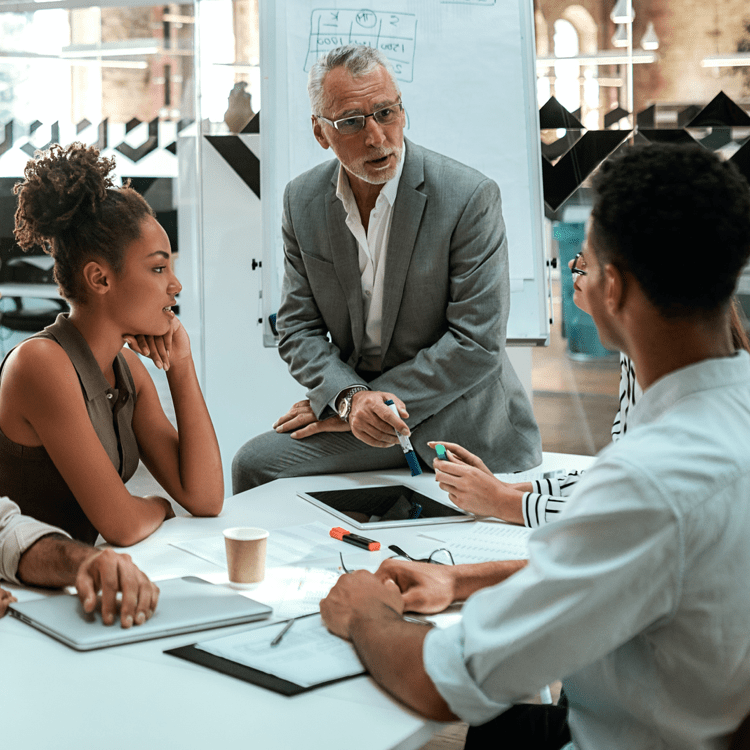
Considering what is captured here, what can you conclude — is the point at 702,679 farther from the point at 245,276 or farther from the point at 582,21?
the point at 582,21

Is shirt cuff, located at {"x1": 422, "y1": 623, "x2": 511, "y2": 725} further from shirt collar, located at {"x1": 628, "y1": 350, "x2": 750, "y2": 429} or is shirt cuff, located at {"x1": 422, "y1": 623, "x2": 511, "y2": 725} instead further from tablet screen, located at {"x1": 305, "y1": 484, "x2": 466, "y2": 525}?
tablet screen, located at {"x1": 305, "y1": 484, "x2": 466, "y2": 525}

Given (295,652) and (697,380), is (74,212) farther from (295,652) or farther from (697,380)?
(697,380)

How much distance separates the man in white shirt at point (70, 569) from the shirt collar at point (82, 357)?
1.05ft

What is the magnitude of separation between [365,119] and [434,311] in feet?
1.75

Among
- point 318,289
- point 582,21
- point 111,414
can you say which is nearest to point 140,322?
point 111,414

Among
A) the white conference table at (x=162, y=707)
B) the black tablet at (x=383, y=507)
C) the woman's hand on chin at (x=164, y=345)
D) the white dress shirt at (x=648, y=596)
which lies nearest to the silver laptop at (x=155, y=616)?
the white conference table at (x=162, y=707)

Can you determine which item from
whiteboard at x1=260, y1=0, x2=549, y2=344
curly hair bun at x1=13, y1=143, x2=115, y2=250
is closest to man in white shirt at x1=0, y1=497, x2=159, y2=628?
curly hair bun at x1=13, y1=143, x2=115, y2=250

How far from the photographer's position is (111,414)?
1714 millimetres

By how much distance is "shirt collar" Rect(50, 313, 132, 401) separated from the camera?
1.62 metres

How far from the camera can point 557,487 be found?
174 centimetres

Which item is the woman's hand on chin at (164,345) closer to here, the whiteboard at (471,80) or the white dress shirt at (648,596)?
the white dress shirt at (648,596)

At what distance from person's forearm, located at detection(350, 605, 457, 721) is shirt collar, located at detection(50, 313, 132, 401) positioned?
81 centimetres

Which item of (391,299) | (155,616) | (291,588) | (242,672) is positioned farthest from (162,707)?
(391,299)

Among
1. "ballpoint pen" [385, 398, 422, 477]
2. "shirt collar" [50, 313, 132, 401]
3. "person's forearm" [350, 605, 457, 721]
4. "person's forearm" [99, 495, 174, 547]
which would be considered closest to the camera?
"person's forearm" [350, 605, 457, 721]
